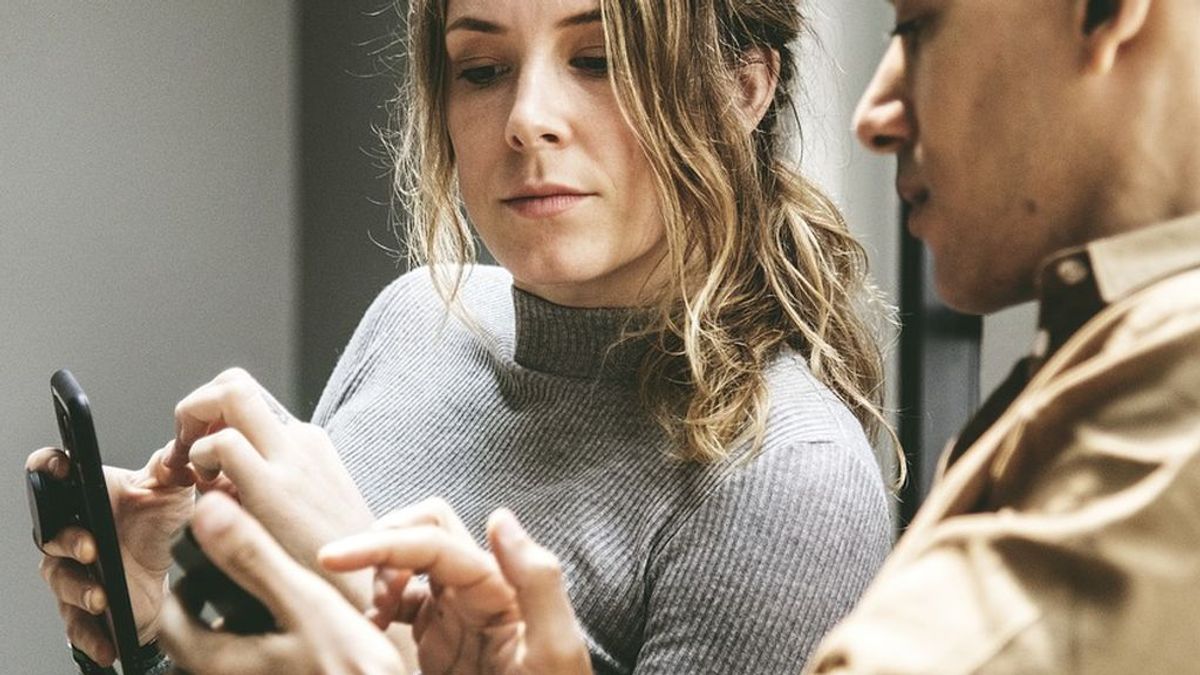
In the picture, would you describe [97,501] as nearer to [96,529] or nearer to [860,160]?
[96,529]

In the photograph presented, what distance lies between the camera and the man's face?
53 centimetres

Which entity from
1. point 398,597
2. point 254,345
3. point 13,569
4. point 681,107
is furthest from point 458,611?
point 254,345

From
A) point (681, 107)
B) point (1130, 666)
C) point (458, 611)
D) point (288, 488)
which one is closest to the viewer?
point (1130, 666)

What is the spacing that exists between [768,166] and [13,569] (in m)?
1.53

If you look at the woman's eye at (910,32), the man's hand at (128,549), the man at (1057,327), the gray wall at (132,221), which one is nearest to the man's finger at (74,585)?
the man's hand at (128,549)

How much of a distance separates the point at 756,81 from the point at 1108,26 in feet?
2.50

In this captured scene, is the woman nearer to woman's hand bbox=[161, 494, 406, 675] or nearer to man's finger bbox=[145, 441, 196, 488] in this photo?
man's finger bbox=[145, 441, 196, 488]

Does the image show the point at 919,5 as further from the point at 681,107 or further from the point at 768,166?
the point at 768,166

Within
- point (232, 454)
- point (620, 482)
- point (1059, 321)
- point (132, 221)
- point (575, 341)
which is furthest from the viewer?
point (132, 221)

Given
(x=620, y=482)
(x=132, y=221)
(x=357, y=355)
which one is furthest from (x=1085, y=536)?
(x=132, y=221)

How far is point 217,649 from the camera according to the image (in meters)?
0.63

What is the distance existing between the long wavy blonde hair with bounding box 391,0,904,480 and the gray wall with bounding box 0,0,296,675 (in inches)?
44.1

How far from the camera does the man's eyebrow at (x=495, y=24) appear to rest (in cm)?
114

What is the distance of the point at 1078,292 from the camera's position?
53 centimetres
